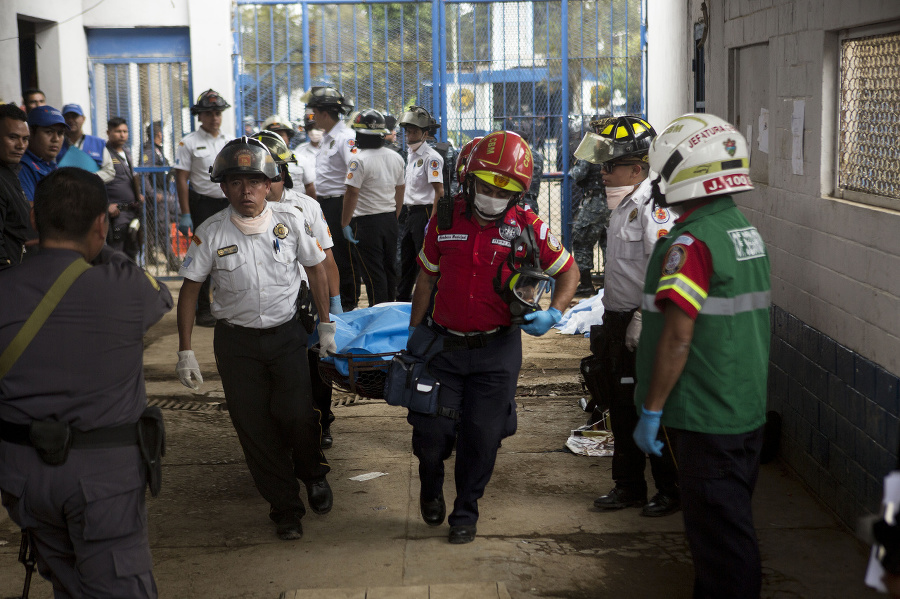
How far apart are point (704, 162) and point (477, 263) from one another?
1369 mm

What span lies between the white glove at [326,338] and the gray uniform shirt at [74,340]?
6.48ft

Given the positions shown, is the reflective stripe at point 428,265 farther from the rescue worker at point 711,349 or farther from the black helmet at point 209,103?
the black helmet at point 209,103

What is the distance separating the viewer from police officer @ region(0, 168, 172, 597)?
2896 millimetres

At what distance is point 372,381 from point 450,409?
2.08 feet

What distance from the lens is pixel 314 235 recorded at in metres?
5.06

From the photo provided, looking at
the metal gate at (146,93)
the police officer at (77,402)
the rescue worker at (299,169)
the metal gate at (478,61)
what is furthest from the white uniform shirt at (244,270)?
the metal gate at (146,93)

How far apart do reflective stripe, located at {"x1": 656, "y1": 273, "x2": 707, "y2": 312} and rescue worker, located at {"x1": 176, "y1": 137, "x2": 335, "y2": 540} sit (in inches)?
83.8

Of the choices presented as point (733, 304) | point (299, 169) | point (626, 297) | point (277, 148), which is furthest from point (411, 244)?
point (733, 304)

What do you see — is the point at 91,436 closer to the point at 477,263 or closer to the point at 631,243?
the point at 477,263

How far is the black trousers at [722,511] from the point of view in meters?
3.34

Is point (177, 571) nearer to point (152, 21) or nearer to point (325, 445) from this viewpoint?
point (325, 445)

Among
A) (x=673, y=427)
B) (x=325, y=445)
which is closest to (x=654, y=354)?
(x=673, y=427)

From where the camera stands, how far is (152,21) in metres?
12.0

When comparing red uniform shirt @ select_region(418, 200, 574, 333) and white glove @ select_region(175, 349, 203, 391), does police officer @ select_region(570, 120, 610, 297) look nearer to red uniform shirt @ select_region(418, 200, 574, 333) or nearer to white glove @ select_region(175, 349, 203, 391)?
red uniform shirt @ select_region(418, 200, 574, 333)
